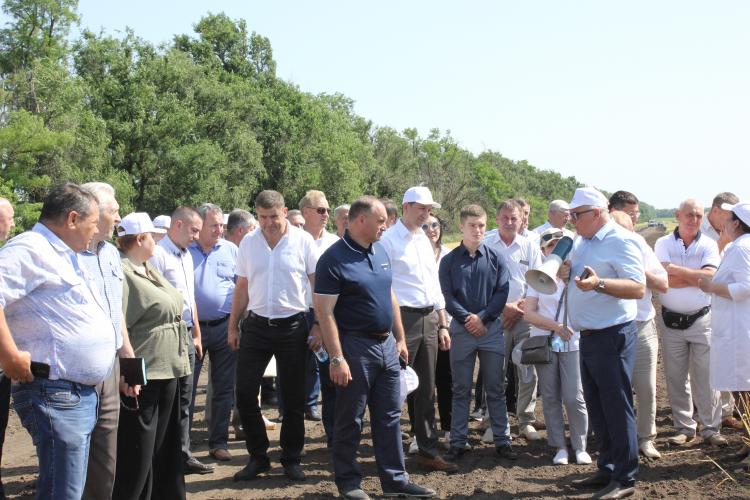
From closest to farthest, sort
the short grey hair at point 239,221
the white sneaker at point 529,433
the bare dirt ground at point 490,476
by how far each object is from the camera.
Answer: the bare dirt ground at point 490,476 < the white sneaker at point 529,433 < the short grey hair at point 239,221

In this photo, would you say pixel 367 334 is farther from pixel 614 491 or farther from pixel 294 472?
pixel 614 491

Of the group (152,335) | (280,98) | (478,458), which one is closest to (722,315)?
(478,458)

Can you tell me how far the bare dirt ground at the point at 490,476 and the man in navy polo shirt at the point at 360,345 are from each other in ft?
1.09

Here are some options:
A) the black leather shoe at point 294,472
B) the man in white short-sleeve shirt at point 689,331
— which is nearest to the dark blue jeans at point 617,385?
the man in white short-sleeve shirt at point 689,331

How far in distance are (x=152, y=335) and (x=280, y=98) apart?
5767 centimetres

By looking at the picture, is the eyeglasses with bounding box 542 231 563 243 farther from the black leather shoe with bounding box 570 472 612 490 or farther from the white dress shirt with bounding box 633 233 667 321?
the black leather shoe with bounding box 570 472 612 490

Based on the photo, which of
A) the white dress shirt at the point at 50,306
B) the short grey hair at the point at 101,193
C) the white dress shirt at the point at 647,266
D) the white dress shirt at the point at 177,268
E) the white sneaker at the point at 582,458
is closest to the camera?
the white dress shirt at the point at 50,306

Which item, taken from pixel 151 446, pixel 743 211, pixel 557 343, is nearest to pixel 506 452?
pixel 557 343

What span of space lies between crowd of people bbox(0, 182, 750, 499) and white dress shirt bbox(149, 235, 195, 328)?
2 centimetres

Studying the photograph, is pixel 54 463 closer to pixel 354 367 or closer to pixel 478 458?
pixel 354 367

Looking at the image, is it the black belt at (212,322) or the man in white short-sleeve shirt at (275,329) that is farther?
the black belt at (212,322)

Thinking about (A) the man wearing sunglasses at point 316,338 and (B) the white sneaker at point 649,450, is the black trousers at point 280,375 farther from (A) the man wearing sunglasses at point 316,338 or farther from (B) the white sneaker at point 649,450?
(B) the white sneaker at point 649,450

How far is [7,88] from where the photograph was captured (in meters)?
32.4

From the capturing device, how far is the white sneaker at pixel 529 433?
26.3 feet
